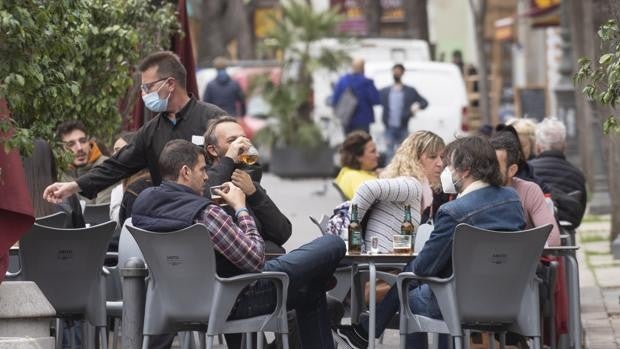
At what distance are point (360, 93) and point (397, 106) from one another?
0.68m

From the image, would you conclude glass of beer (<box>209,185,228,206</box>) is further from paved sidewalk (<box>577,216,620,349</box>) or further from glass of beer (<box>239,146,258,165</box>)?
paved sidewalk (<box>577,216,620,349</box>)

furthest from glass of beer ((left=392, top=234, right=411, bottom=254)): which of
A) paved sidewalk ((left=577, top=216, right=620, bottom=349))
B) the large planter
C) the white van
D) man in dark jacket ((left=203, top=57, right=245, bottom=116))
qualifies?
man in dark jacket ((left=203, top=57, right=245, bottom=116))

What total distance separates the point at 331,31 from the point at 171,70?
65.3 ft

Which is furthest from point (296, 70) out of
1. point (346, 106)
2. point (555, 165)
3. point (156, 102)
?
point (156, 102)

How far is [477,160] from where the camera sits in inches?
355

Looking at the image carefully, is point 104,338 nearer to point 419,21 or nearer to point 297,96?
point 297,96

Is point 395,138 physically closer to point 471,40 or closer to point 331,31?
point 331,31

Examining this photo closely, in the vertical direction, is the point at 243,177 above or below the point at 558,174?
above

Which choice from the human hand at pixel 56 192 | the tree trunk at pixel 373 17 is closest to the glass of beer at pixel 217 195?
the human hand at pixel 56 192

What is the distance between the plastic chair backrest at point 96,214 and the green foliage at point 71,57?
570 millimetres

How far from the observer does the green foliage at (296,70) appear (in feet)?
95.8

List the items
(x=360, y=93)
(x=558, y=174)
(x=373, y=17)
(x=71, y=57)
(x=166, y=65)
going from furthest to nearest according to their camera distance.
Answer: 1. (x=373, y=17)
2. (x=360, y=93)
3. (x=558, y=174)
4. (x=71, y=57)
5. (x=166, y=65)

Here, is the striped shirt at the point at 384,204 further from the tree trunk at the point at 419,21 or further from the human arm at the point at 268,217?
the tree trunk at the point at 419,21

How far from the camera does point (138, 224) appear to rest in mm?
8914
